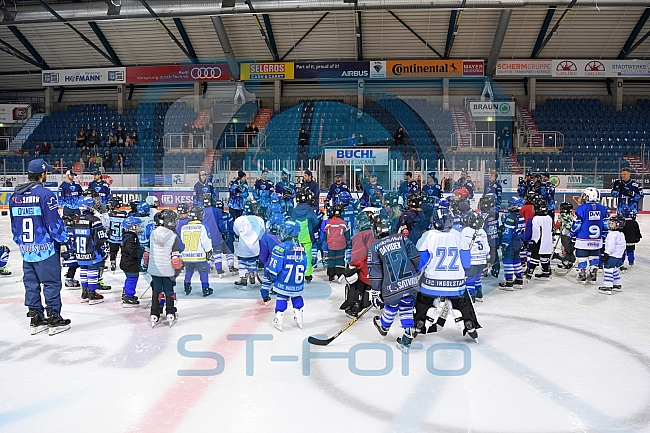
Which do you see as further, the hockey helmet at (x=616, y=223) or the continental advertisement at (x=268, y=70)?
the continental advertisement at (x=268, y=70)

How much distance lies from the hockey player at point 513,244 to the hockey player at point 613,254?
113 cm

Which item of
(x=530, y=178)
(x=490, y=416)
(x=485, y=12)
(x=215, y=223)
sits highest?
(x=485, y=12)

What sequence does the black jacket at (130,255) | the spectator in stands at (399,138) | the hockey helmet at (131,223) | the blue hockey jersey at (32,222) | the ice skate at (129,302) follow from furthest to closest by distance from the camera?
the spectator in stands at (399,138), the hockey helmet at (131,223), the ice skate at (129,302), the black jacket at (130,255), the blue hockey jersey at (32,222)

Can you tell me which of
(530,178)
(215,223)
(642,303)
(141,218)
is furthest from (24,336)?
(530,178)

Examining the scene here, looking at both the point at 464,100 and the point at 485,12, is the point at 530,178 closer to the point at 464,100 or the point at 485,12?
the point at 485,12

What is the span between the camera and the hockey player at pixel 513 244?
760cm

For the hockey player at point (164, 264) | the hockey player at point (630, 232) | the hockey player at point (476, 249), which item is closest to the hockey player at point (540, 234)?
the hockey player at point (476, 249)

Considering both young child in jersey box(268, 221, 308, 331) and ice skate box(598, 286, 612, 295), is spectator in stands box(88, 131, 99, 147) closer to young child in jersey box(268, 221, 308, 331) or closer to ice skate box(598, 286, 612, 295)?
young child in jersey box(268, 221, 308, 331)

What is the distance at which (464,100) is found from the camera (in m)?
23.7

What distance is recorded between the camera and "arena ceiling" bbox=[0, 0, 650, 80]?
63.1 feet

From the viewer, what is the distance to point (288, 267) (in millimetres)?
5629

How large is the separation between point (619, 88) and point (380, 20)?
11.6 m

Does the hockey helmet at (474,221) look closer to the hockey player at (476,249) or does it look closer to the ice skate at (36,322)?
the hockey player at (476,249)

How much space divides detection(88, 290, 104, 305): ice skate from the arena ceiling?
45.9 ft
